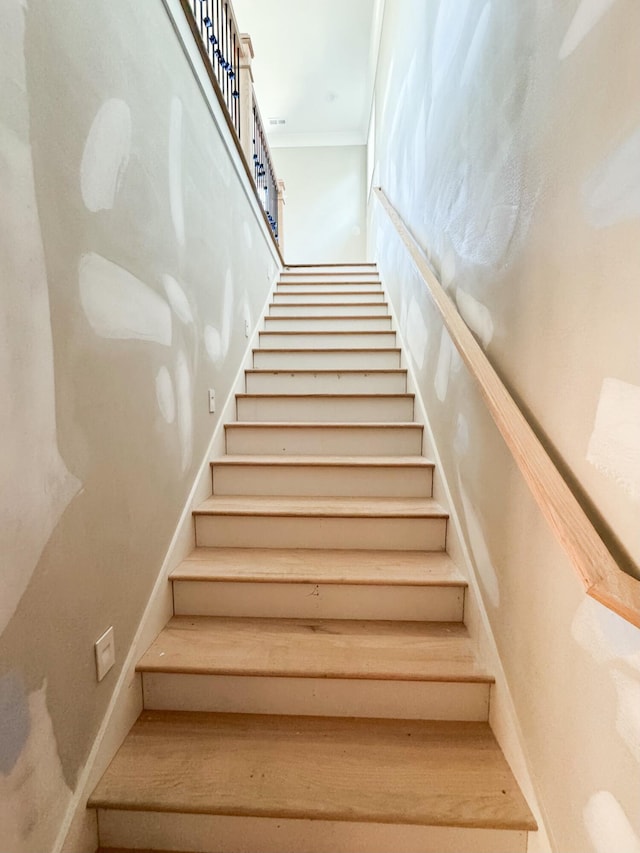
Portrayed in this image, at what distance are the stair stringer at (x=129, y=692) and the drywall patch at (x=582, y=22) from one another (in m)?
1.69

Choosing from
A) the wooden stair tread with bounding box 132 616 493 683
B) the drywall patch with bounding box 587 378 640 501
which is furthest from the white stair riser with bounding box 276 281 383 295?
the drywall patch with bounding box 587 378 640 501

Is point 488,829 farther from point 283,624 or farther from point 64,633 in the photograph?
point 64,633

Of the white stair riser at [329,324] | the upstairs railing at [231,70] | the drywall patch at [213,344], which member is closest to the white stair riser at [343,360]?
the white stair riser at [329,324]

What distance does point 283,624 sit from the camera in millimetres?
1444

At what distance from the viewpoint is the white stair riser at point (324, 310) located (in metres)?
3.31

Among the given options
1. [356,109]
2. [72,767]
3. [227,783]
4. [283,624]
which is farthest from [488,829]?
[356,109]

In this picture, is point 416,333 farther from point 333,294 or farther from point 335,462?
point 333,294

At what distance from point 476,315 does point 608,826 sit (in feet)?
4.07

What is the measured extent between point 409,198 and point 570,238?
2064mm

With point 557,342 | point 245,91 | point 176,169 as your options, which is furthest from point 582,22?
point 245,91

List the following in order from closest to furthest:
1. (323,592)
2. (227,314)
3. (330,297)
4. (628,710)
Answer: (628,710) → (323,592) → (227,314) → (330,297)

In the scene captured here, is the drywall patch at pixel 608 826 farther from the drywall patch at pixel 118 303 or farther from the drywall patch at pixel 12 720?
the drywall patch at pixel 118 303

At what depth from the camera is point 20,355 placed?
0.80 meters

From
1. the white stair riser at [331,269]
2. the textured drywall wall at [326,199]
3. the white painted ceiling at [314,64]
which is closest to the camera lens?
the white stair riser at [331,269]
